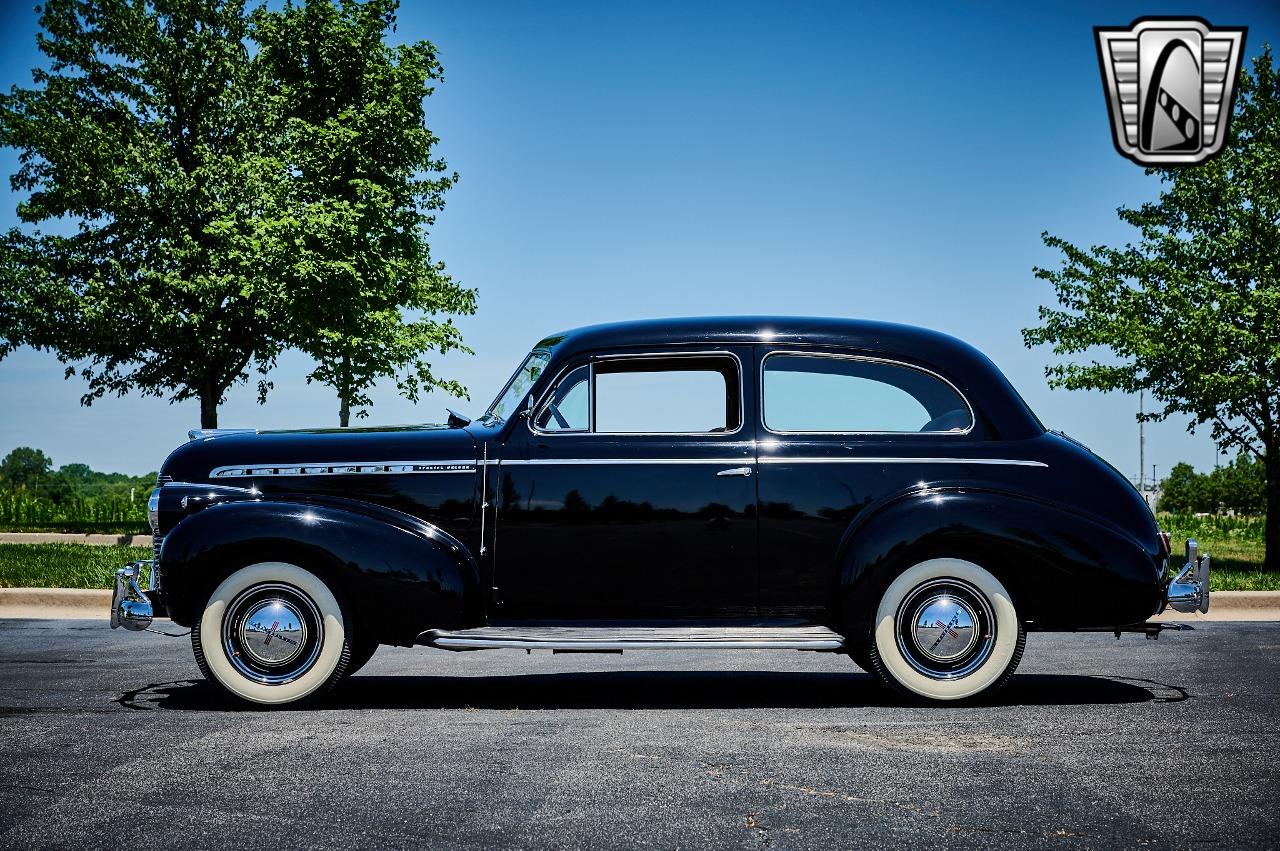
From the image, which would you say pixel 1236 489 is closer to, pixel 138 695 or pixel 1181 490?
pixel 1181 490

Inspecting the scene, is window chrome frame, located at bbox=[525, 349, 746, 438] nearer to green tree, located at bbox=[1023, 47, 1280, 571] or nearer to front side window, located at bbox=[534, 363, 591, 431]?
front side window, located at bbox=[534, 363, 591, 431]

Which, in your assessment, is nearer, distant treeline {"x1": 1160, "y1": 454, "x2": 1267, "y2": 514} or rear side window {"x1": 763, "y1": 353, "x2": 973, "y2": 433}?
rear side window {"x1": 763, "y1": 353, "x2": 973, "y2": 433}

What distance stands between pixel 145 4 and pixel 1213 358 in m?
21.3

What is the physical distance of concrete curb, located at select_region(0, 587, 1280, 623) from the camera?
11.5 m

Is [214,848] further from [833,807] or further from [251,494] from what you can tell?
[251,494]

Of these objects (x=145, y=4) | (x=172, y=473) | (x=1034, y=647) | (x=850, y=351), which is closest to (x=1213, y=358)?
(x=1034, y=647)

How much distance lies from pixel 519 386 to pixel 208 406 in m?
18.8

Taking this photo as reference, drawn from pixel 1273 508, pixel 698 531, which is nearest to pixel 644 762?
pixel 698 531

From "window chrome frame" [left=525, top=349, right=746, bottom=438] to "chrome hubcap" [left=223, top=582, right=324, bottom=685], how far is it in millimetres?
1531

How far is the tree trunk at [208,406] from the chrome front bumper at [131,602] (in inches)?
706

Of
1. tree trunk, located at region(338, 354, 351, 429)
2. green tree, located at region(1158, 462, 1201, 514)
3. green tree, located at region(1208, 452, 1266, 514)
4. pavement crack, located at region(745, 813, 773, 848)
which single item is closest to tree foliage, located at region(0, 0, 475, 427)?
tree trunk, located at region(338, 354, 351, 429)

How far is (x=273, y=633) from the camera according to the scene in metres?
6.11

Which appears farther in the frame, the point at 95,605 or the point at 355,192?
the point at 355,192

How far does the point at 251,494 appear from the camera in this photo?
6.35m
